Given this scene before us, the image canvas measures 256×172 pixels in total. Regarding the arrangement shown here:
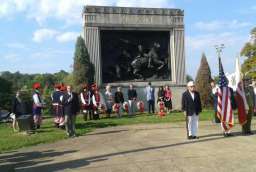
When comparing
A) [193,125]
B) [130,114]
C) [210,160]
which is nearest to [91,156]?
[210,160]

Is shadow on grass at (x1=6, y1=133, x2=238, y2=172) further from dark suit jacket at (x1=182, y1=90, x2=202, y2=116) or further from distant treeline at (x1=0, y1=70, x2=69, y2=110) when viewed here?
distant treeline at (x1=0, y1=70, x2=69, y2=110)

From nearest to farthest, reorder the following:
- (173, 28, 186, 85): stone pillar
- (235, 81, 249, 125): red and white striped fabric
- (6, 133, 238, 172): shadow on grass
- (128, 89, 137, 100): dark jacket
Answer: (6, 133, 238, 172): shadow on grass < (235, 81, 249, 125): red and white striped fabric < (128, 89, 137, 100): dark jacket < (173, 28, 186, 85): stone pillar

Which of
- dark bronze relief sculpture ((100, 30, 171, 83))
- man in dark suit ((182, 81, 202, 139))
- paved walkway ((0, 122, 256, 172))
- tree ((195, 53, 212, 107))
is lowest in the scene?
paved walkway ((0, 122, 256, 172))

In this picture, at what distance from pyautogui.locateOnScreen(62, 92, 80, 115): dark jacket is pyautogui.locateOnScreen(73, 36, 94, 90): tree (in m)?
10.2

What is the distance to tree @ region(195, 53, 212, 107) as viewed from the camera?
91.9 ft

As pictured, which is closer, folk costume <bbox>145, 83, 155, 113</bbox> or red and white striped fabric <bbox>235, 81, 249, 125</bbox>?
red and white striped fabric <bbox>235, 81, 249, 125</bbox>

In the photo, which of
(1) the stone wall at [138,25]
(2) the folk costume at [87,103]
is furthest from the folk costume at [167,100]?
(2) the folk costume at [87,103]

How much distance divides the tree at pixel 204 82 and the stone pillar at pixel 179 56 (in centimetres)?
116

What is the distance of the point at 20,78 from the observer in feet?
488

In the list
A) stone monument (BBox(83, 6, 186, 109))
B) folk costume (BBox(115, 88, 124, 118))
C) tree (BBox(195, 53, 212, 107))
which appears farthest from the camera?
tree (BBox(195, 53, 212, 107))

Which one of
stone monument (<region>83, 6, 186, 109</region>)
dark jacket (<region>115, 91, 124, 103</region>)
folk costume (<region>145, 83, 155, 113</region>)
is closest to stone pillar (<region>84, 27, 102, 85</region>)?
stone monument (<region>83, 6, 186, 109</region>)

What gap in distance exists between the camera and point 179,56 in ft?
90.9

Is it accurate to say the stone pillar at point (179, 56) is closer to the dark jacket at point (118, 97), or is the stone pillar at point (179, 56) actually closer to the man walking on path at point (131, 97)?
the man walking on path at point (131, 97)

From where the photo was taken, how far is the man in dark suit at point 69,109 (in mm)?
14883
